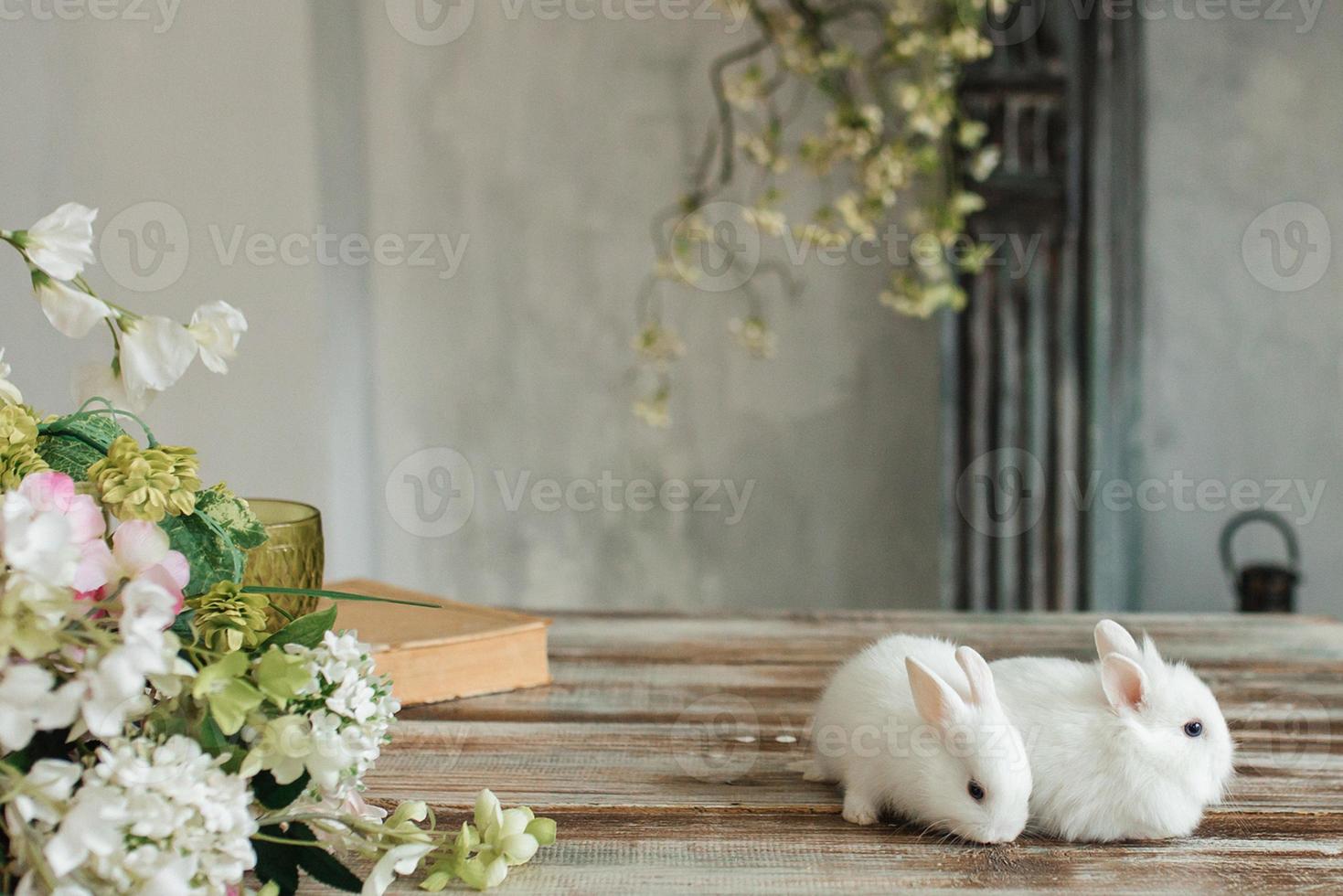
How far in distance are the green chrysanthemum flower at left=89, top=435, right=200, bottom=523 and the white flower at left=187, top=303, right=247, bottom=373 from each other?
0.08 m

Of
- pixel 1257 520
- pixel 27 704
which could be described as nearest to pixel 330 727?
Answer: pixel 27 704

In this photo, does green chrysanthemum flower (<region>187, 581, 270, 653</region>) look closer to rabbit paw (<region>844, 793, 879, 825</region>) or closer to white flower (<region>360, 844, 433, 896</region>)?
white flower (<region>360, 844, 433, 896</region>)

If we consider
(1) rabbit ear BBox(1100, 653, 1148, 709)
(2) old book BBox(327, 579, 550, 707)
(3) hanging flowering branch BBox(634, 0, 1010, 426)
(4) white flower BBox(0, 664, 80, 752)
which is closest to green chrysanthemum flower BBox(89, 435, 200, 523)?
(4) white flower BBox(0, 664, 80, 752)

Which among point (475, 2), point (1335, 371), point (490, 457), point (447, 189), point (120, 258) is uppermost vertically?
point (475, 2)

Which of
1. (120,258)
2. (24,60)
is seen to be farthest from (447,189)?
(24,60)

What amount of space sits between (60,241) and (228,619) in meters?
0.20

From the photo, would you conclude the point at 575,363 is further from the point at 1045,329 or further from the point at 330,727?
the point at 330,727

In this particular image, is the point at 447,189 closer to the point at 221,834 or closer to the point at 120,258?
the point at 120,258

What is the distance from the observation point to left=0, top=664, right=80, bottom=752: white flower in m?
0.47

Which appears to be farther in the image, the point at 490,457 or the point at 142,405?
the point at 490,457

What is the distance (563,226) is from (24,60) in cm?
140

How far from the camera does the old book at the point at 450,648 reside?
96 cm

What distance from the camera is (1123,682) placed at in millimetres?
716

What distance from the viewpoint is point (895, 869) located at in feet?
2.11
